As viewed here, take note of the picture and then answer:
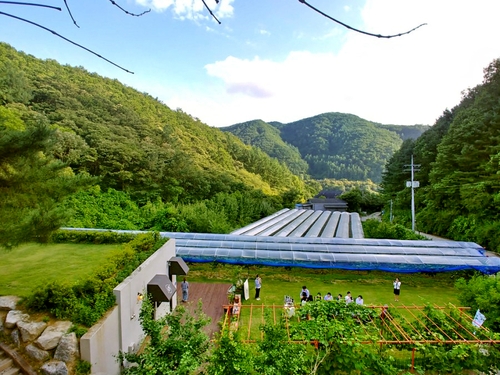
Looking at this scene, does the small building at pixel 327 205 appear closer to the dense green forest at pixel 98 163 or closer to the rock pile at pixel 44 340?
the dense green forest at pixel 98 163

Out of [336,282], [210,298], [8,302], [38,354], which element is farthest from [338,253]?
[8,302]

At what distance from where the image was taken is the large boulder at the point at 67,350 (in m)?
6.10

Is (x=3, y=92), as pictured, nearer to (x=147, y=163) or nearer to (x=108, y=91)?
(x=147, y=163)

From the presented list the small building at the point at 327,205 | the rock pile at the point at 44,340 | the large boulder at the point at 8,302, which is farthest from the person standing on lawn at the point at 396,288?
the small building at the point at 327,205

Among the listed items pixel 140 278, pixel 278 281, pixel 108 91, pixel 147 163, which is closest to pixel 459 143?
pixel 278 281

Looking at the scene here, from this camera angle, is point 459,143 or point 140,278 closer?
point 140,278

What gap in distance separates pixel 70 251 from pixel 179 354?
8316mm

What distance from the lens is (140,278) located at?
8781 millimetres

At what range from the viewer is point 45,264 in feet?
33.0

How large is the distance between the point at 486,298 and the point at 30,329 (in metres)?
12.2

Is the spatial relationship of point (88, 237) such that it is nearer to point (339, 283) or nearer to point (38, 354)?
point (38, 354)

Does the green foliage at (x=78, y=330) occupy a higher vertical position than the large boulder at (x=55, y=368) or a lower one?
higher

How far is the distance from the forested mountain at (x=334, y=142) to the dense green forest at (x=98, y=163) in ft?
185

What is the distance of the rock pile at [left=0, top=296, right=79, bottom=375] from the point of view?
605 cm
